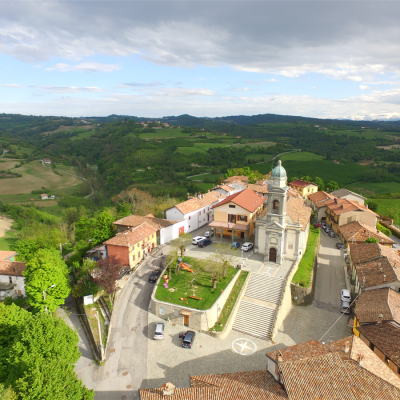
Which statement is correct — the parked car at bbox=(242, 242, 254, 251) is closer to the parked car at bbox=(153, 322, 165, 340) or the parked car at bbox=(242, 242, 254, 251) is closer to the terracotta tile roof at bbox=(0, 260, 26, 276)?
the parked car at bbox=(153, 322, 165, 340)

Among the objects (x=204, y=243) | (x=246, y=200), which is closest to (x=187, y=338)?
(x=204, y=243)

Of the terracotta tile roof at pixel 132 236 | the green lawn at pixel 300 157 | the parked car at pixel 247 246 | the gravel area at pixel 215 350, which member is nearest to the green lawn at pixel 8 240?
the terracotta tile roof at pixel 132 236

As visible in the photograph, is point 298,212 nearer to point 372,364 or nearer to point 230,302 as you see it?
point 230,302

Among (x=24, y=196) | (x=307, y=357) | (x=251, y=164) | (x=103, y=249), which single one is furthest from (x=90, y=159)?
(x=307, y=357)

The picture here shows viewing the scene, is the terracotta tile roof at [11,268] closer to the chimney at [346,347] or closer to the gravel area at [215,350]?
the gravel area at [215,350]

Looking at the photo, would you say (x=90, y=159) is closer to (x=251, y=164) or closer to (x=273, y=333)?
(x=251, y=164)

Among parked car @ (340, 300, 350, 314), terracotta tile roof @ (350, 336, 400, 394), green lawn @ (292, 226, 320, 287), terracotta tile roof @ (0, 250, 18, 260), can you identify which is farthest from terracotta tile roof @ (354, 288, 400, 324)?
terracotta tile roof @ (0, 250, 18, 260)

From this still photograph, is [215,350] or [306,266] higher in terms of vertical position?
[306,266]
